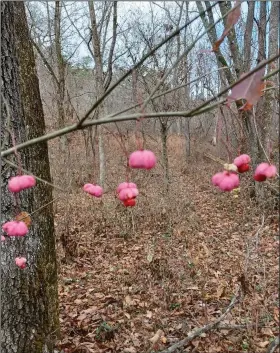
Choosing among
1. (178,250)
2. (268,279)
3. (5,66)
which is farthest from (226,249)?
(5,66)

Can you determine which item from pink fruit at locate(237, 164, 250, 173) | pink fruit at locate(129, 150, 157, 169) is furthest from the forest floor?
pink fruit at locate(129, 150, 157, 169)

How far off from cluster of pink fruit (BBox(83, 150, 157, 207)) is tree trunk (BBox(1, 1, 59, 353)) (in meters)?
0.99

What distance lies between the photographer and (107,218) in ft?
18.5

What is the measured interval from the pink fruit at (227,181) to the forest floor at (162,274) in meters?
1.37

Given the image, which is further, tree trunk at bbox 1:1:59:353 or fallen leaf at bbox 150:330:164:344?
fallen leaf at bbox 150:330:164:344

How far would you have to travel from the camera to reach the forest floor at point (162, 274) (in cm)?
281

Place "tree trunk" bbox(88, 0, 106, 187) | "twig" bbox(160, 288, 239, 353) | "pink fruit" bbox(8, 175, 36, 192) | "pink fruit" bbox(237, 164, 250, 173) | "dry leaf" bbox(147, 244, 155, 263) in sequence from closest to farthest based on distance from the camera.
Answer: "pink fruit" bbox(8, 175, 36, 192), "pink fruit" bbox(237, 164, 250, 173), "twig" bbox(160, 288, 239, 353), "dry leaf" bbox(147, 244, 155, 263), "tree trunk" bbox(88, 0, 106, 187)

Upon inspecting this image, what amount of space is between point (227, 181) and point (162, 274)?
9.48ft

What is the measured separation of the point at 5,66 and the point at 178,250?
3.23m

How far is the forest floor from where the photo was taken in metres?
2.81

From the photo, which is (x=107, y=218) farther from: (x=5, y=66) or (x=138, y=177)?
(x=5, y=66)

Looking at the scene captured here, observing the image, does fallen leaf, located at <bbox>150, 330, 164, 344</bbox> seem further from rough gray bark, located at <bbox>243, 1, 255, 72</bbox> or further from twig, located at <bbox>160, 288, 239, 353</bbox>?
rough gray bark, located at <bbox>243, 1, 255, 72</bbox>

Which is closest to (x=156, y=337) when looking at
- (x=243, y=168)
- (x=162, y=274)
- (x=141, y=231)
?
(x=162, y=274)

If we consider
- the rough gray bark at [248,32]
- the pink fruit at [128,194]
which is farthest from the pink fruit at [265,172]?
the rough gray bark at [248,32]
